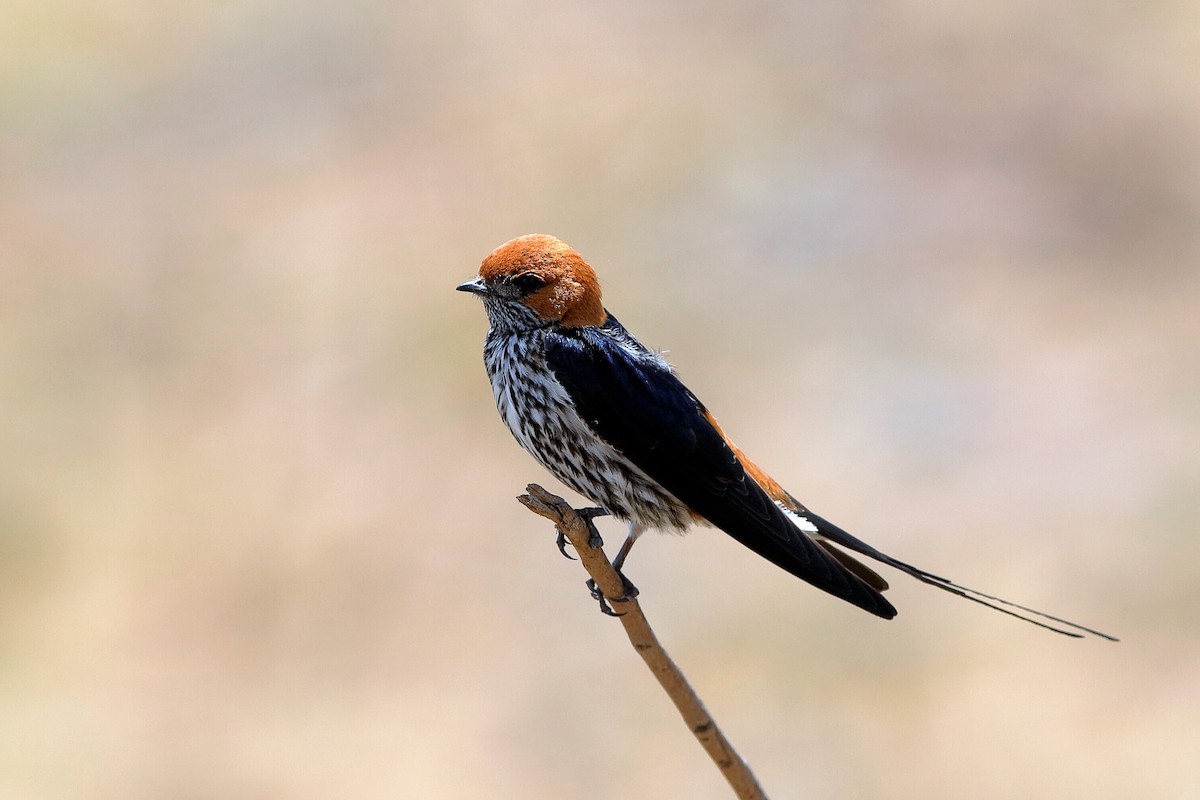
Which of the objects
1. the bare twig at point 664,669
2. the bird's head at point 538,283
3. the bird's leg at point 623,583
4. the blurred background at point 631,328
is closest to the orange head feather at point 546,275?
the bird's head at point 538,283

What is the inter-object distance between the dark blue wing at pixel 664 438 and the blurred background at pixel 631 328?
3.68m

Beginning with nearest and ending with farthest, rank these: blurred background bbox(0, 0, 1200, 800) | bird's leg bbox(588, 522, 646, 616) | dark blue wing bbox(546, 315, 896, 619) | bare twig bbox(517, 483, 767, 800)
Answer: bare twig bbox(517, 483, 767, 800), bird's leg bbox(588, 522, 646, 616), dark blue wing bbox(546, 315, 896, 619), blurred background bbox(0, 0, 1200, 800)

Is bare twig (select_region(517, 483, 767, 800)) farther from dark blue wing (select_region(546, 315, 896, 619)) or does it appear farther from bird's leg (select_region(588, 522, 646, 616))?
dark blue wing (select_region(546, 315, 896, 619))

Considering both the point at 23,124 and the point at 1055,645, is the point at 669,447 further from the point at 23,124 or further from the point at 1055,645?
the point at 23,124

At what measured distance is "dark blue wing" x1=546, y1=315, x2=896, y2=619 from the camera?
441cm

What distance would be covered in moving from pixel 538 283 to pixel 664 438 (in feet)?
2.12

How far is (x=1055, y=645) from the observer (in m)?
8.29

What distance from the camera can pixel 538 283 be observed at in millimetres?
4457

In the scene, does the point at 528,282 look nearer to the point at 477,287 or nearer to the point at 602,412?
the point at 477,287

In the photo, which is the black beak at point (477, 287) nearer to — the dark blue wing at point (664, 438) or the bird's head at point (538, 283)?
the bird's head at point (538, 283)

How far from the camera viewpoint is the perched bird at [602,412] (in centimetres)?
442

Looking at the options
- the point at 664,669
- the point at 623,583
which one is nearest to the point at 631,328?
the point at 623,583

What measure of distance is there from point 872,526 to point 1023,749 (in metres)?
1.98

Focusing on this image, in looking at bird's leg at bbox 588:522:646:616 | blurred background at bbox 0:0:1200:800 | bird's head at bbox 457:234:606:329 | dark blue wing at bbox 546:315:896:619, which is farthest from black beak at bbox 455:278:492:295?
blurred background at bbox 0:0:1200:800
